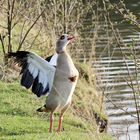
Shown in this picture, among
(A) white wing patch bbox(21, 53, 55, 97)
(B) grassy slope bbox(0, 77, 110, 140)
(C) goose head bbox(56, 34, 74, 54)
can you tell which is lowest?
(B) grassy slope bbox(0, 77, 110, 140)

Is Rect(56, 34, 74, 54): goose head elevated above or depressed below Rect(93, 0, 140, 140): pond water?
above

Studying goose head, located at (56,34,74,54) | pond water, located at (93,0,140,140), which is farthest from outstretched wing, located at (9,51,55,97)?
pond water, located at (93,0,140,140)

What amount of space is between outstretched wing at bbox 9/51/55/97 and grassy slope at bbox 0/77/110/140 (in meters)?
0.68

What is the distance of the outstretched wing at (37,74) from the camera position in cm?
895

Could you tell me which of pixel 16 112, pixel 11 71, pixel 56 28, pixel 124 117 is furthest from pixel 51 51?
pixel 16 112

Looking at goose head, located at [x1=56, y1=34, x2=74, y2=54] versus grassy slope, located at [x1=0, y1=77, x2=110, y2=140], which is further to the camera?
goose head, located at [x1=56, y1=34, x2=74, y2=54]

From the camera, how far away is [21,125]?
9.49 metres

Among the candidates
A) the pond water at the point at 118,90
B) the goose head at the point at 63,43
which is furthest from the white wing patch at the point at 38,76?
the pond water at the point at 118,90

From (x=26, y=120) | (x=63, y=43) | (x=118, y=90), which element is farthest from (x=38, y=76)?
(x=118, y=90)

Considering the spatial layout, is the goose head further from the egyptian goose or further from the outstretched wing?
the outstretched wing

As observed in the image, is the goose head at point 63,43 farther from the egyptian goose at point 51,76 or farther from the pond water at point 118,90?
the pond water at point 118,90

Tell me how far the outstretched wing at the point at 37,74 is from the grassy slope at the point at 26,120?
683 mm

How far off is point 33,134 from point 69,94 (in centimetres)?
81

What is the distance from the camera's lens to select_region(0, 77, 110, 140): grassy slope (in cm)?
888
